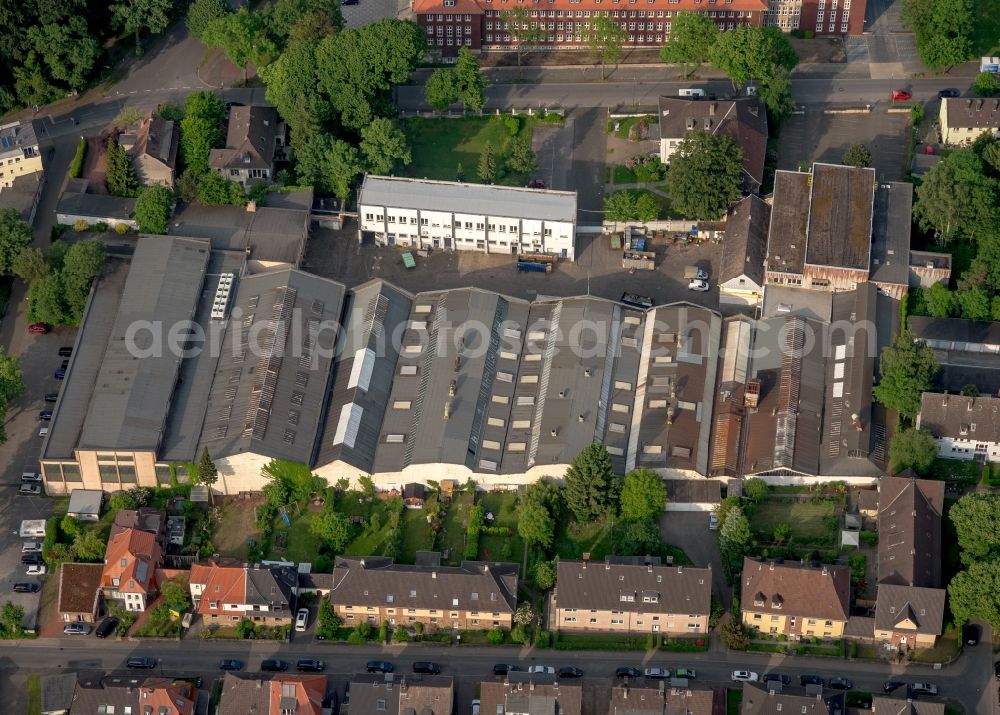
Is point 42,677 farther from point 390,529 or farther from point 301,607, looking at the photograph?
point 390,529

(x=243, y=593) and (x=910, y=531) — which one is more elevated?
(x=910, y=531)

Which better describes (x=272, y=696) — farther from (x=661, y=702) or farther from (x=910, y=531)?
(x=910, y=531)

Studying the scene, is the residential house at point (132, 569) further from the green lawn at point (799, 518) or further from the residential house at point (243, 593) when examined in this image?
the green lawn at point (799, 518)

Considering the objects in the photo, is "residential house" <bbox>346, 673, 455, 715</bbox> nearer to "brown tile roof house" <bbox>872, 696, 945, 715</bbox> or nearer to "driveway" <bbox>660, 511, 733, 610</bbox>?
"driveway" <bbox>660, 511, 733, 610</bbox>

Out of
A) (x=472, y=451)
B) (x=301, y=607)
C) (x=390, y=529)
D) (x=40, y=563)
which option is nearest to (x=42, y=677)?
(x=40, y=563)

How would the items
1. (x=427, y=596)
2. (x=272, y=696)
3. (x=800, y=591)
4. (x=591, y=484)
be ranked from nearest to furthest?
(x=272, y=696) → (x=800, y=591) → (x=427, y=596) → (x=591, y=484)

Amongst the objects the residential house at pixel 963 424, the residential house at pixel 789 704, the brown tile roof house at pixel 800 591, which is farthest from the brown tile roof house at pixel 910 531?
the residential house at pixel 789 704

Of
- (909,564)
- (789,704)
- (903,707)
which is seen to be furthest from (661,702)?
(909,564)
